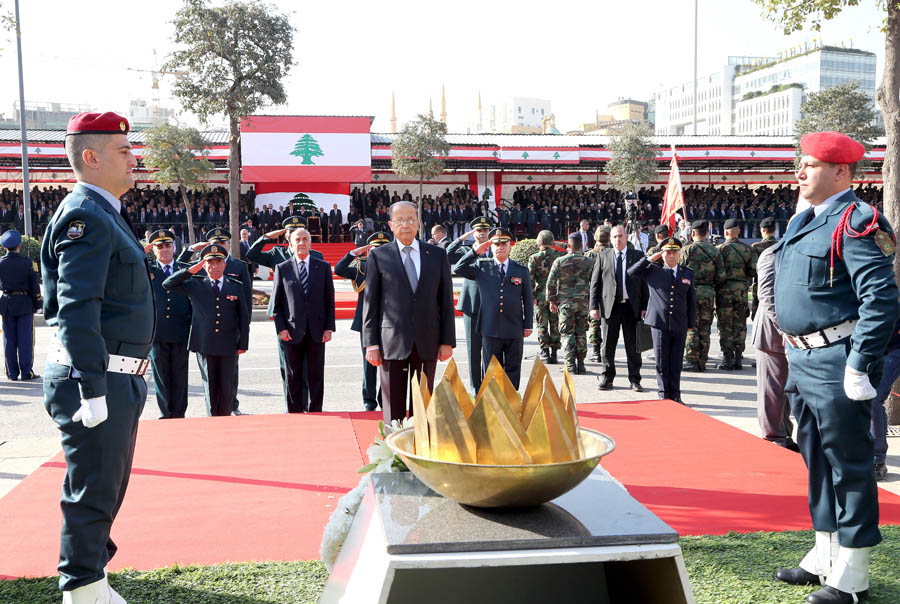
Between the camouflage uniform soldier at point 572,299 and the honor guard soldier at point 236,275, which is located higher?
the honor guard soldier at point 236,275

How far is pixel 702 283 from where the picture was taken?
1061 centimetres

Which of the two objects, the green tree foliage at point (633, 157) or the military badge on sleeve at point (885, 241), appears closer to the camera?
the military badge on sleeve at point (885, 241)

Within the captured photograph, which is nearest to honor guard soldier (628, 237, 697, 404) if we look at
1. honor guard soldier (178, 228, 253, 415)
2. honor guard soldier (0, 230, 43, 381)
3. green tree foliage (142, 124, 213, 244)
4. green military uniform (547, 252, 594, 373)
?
green military uniform (547, 252, 594, 373)

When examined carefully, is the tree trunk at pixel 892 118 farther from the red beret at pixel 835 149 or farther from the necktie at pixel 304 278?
the necktie at pixel 304 278

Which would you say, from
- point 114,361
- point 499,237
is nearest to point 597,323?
point 499,237

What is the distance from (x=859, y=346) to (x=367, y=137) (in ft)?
91.1

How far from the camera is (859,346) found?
3.18m

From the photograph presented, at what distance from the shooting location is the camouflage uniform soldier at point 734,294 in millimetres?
10516

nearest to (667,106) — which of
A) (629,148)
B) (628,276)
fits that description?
(629,148)

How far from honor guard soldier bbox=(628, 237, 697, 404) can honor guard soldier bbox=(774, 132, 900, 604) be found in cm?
457

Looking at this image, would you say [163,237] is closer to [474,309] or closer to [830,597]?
[474,309]

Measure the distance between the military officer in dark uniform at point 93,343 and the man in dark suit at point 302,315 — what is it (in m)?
4.11

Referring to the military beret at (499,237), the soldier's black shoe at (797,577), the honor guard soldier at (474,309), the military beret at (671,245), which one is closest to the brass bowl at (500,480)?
the soldier's black shoe at (797,577)

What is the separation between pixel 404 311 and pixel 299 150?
81.1ft
